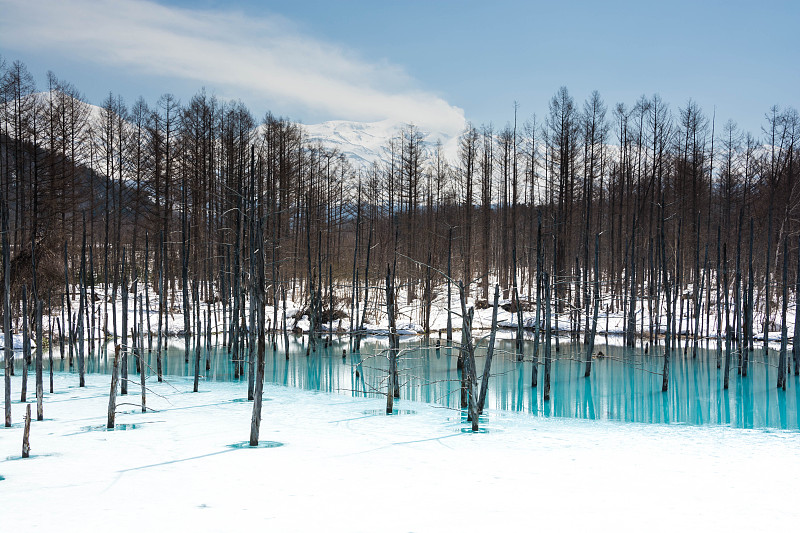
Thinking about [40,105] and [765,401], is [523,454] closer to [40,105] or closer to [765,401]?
[765,401]

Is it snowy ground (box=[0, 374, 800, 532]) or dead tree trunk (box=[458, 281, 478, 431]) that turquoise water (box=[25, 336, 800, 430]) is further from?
snowy ground (box=[0, 374, 800, 532])

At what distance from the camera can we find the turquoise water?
13.8m

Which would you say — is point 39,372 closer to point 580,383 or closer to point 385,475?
point 385,475

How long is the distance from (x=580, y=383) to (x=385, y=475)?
11.2m

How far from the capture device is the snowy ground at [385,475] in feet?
20.0

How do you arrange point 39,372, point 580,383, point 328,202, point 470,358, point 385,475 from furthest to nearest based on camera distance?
point 328,202, point 580,383, point 470,358, point 39,372, point 385,475

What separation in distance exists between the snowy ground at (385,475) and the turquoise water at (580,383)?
1.76 meters

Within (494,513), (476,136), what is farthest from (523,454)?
(476,136)

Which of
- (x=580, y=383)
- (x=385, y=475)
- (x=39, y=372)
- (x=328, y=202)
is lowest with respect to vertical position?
(x=580, y=383)

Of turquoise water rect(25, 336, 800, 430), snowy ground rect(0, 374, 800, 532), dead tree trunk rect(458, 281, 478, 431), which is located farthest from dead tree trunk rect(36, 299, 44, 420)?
dead tree trunk rect(458, 281, 478, 431)

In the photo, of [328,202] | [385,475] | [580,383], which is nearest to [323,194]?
[328,202]

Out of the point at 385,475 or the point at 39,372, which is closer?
the point at 385,475

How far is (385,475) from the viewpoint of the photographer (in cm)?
782

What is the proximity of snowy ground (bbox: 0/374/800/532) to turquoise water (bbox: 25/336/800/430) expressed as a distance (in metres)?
1.76
